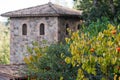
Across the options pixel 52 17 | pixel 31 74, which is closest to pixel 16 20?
pixel 52 17

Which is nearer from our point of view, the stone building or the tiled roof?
the tiled roof

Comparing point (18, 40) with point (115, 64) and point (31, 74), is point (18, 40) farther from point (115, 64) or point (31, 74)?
point (115, 64)

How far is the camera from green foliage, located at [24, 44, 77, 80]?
554 inches

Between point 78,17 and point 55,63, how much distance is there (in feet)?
49.7

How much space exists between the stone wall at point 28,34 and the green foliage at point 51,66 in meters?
11.6

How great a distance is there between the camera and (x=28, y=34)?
28938mm

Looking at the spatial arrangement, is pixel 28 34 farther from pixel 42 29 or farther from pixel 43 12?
pixel 43 12

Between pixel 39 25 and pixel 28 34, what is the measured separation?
50.4 inches

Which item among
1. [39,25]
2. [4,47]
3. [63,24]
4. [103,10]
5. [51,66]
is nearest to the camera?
[51,66]

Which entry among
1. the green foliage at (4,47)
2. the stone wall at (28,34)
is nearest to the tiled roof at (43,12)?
the stone wall at (28,34)

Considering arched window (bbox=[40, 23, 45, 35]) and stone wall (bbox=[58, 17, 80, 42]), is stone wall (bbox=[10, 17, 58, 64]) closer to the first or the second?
arched window (bbox=[40, 23, 45, 35])

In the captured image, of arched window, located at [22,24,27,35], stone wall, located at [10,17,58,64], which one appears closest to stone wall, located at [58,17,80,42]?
stone wall, located at [10,17,58,64]

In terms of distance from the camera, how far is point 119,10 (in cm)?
2389

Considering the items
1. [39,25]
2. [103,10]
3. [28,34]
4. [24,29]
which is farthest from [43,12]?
[103,10]
